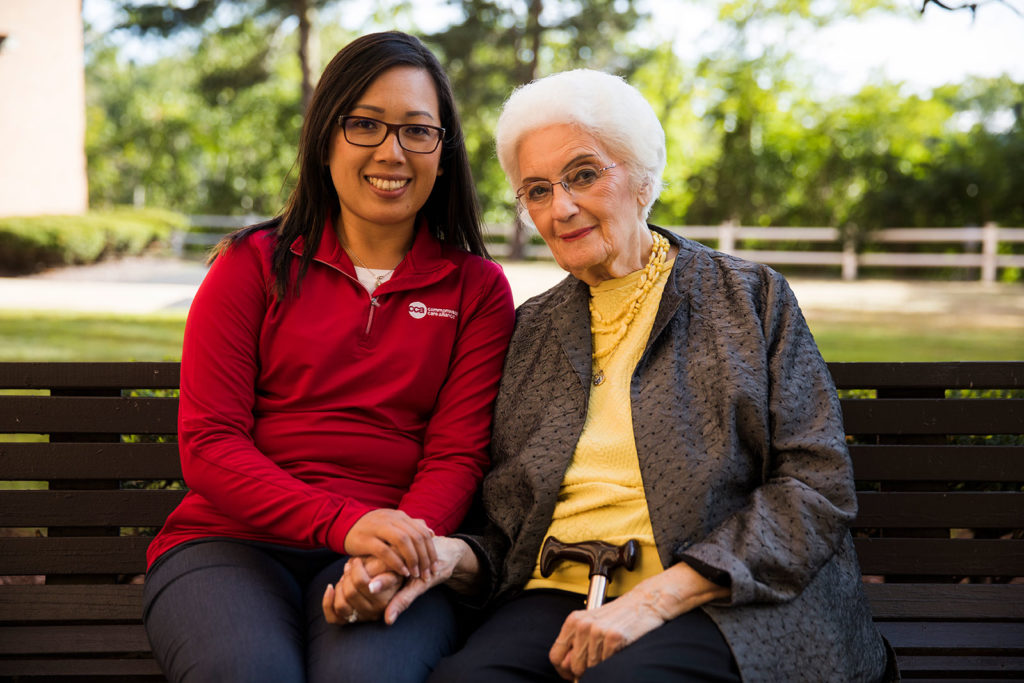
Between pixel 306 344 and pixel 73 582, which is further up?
pixel 306 344

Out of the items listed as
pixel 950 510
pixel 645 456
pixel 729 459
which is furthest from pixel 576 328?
pixel 950 510

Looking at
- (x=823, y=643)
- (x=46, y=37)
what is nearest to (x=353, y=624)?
(x=823, y=643)

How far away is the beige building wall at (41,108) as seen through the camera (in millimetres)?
16812

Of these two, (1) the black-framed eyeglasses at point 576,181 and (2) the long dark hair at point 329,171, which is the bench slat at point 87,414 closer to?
(2) the long dark hair at point 329,171

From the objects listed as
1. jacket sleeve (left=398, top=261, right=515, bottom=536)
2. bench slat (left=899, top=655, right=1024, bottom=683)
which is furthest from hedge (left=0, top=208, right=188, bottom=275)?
bench slat (left=899, top=655, right=1024, bottom=683)

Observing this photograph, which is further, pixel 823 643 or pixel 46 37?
pixel 46 37

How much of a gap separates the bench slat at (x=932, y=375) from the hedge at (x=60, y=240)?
15593 millimetres

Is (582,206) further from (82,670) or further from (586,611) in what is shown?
(82,670)

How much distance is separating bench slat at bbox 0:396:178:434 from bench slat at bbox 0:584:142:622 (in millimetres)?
436

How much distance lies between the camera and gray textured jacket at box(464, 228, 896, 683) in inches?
75.9

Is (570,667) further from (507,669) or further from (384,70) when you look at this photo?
(384,70)

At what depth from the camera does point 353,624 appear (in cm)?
197

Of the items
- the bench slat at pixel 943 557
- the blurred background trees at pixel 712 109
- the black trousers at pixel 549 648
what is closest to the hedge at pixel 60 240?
the blurred background trees at pixel 712 109

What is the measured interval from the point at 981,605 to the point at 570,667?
135 centimetres
